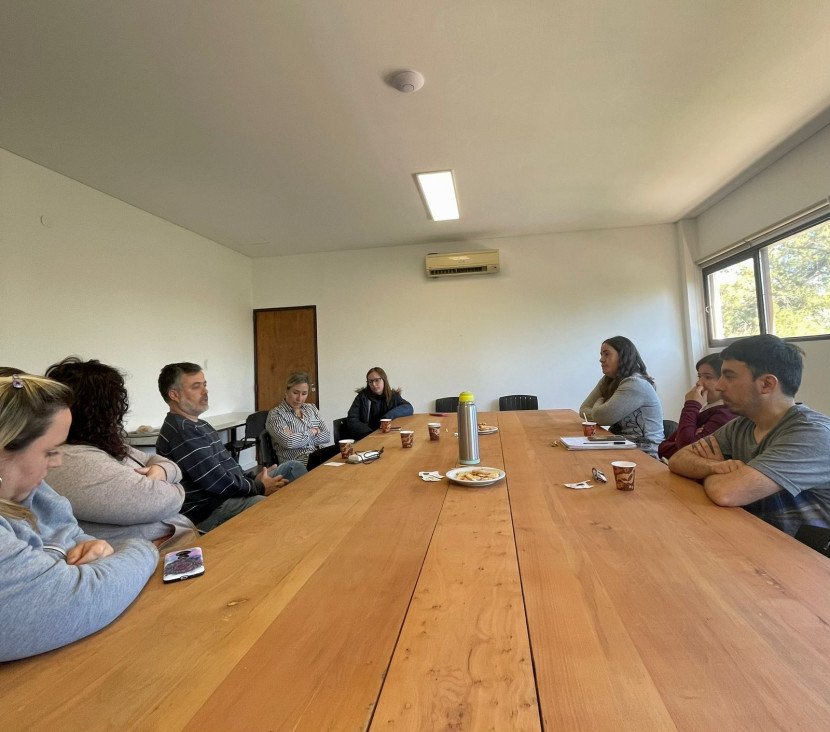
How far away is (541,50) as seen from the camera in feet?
6.88

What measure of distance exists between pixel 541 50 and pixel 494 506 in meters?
2.14

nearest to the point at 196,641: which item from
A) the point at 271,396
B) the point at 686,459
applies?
the point at 686,459

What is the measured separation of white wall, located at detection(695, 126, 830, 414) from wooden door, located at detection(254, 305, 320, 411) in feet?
15.1

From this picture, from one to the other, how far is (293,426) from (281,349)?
2966 mm

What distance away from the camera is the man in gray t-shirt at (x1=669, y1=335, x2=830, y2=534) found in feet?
3.91

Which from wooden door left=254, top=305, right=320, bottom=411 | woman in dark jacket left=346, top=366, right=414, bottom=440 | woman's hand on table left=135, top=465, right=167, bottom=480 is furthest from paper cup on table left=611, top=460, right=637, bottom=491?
wooden door left=254, top=305, right=320, bottom=411

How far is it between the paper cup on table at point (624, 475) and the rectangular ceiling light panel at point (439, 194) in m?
2.72

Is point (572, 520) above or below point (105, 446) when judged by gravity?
below

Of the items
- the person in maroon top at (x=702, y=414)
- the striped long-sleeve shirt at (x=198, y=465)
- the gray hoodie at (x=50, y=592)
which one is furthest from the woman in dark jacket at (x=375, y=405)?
the gray hoodie at (x=50, y=592)

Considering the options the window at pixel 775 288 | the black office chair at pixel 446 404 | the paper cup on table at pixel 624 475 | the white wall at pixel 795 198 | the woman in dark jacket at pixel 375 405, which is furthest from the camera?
the black office chair at pixel 446 404

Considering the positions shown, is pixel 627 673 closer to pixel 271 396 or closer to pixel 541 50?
pixel 541 50

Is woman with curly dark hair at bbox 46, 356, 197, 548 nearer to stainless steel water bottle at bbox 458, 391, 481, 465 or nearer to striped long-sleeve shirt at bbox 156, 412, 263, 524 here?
striped long-sleeve shirt at bbox 156, 412, 263, 524

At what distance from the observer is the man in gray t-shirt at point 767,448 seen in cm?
119

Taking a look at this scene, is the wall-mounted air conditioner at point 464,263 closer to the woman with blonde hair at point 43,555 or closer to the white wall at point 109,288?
the white wall at point 109,288
